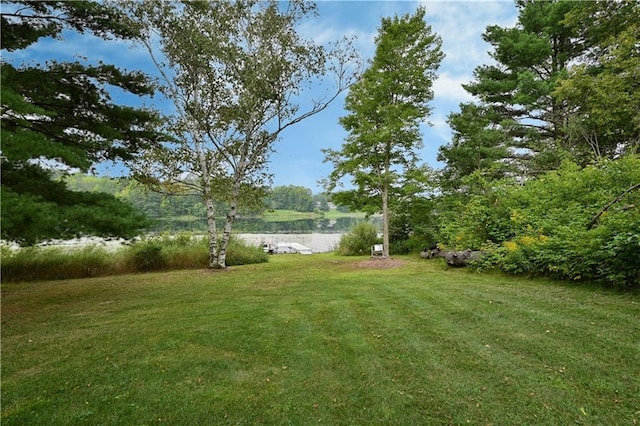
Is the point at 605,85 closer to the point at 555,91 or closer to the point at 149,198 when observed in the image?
the point at 555,91

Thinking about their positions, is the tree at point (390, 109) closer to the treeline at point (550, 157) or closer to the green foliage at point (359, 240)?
the treeline at point (550, 157)

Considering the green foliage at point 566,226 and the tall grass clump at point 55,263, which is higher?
the green foliage at point 566,226

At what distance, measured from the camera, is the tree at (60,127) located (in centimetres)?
390

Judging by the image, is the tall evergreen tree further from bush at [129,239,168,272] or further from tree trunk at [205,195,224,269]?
bush at [129,239,168,272]

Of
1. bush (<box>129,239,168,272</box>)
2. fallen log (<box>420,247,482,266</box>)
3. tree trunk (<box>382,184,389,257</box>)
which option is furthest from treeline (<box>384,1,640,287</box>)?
bush (<box>129,239,168,272</box>)

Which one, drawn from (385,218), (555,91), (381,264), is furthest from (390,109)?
(555,91)

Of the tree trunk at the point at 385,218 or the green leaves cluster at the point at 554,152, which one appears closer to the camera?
the green leaves cluster at the point at 554,152

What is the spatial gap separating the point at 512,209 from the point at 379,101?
6521 mm

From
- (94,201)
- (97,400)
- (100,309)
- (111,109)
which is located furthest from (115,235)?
A: (97,400)

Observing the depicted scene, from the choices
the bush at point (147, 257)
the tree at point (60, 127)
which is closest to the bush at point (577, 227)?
the tree at point (60, 127)

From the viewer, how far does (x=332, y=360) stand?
314 centimetres

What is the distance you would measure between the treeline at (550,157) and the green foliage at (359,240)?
145 cm

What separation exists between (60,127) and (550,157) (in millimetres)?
16504

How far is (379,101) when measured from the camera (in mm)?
12359
